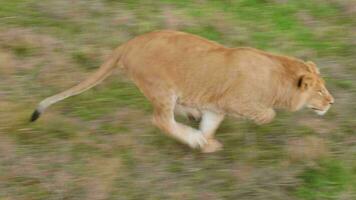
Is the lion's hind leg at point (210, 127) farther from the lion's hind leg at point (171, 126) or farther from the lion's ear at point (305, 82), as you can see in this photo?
the lion's ear at point (305, 82)

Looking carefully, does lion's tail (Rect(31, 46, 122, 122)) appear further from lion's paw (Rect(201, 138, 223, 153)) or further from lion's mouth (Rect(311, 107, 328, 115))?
lion's mouth (Rect(311, 107, 328, 115))

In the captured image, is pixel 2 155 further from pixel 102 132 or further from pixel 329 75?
pixel 329 75

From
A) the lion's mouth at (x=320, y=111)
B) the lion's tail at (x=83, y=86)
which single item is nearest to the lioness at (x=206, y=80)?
the lion's tail at (x=83, y=86)

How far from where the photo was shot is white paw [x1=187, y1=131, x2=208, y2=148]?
15.5 feet

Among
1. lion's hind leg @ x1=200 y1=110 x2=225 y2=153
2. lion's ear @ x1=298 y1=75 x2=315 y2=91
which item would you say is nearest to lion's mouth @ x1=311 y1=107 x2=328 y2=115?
lion's ear @ x1=298 y1=75 x2=315 y2=91

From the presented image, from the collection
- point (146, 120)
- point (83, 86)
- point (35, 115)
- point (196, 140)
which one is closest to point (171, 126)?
point (196, 140)

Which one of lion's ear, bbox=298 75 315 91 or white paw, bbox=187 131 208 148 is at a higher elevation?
lion's ear, bbox=298 75 315 91

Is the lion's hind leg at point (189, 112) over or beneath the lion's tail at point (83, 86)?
beneath

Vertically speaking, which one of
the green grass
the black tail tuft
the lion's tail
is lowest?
the green grass

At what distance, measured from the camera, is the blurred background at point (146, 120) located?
176 inches

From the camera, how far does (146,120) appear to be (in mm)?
5008

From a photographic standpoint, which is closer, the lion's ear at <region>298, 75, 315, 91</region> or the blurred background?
the blurred background

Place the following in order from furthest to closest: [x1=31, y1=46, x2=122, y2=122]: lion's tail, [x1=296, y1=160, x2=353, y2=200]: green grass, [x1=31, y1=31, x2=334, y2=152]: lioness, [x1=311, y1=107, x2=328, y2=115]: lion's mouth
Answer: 1. [x1=311, y1=107, x2=328, y2=115]: lion's mouth
2. [x1=31, y1=46, x2=122, y2=122]: lion's tail
3. [x1=31, y1=31, x2=334, y2=152]: lioness
4. [x1=296, y1=160, x2=353, y2=200]: green grass

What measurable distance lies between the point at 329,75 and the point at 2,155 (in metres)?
2.43
